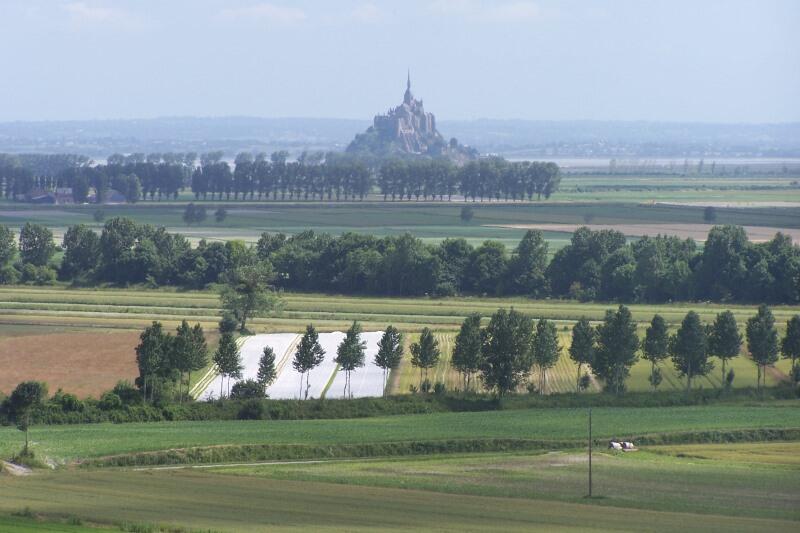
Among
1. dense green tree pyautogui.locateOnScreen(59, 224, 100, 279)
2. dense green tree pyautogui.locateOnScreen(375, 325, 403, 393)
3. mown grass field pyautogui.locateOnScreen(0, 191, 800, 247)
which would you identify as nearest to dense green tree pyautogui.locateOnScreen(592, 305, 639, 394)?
dense green tree pyautogui.locateOnScreen(375, 325, 403, 393)

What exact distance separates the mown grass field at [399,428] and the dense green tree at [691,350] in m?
3.45

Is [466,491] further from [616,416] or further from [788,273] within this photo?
[788,273]

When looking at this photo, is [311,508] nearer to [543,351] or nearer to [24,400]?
[24,400]

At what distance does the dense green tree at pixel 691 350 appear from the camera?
45.8 m

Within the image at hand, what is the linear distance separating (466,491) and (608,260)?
39.7 m

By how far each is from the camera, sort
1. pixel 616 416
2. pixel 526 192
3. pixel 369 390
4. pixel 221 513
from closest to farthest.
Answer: pixel 221 513 < pixel 616 416 < pixel 369 390 < pixel 526 192

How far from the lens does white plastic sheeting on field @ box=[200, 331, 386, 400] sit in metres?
45.2

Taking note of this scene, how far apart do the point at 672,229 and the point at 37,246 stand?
4104 centimetres

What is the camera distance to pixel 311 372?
47.9 m

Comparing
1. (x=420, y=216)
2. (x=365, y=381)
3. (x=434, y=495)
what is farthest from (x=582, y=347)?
(x=420, y=216)

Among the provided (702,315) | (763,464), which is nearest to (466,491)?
(763,464)

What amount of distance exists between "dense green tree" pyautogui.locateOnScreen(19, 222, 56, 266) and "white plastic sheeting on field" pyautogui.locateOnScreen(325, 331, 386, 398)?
3088cm

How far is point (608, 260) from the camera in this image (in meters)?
69.6

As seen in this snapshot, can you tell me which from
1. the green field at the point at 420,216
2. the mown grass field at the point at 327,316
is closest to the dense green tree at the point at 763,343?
the mown grass field at the point at 327,316
